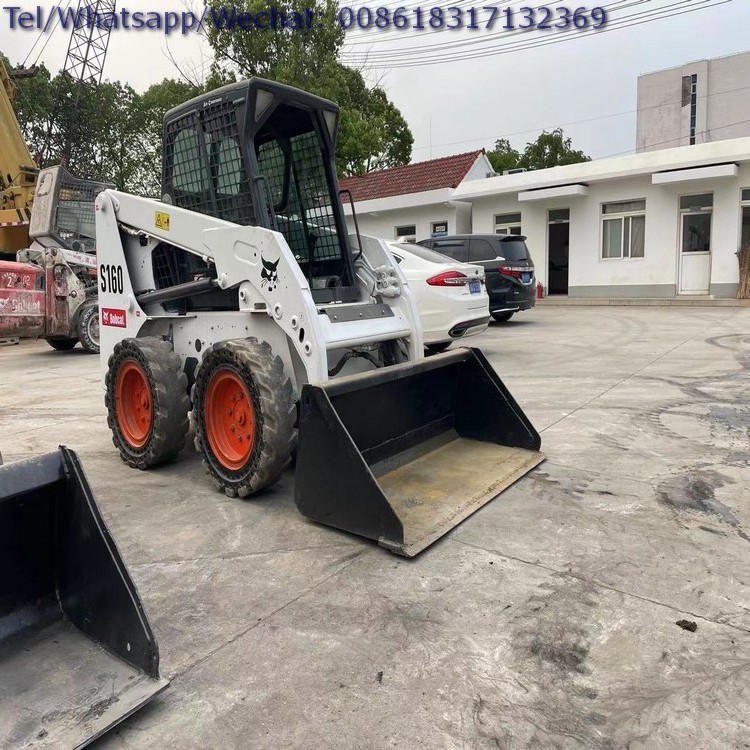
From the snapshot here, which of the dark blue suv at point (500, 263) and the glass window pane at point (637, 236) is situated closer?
the dark blue suv at point (500, 263)

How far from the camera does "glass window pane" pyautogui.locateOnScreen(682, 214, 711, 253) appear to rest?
1881cm

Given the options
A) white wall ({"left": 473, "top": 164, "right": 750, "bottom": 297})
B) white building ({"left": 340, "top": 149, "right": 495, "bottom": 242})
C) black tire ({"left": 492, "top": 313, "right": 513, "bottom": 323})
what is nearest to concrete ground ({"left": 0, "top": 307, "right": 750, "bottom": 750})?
black tire ({"left": 492, "top": 313, "right": 513, "bottom": 323})

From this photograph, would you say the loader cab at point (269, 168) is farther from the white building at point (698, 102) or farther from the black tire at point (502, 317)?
the white building at point (698, 102)

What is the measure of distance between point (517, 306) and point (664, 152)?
9451 millimetres

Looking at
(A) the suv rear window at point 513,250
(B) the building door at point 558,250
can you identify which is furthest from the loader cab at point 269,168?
(B) the building door at point 558,250

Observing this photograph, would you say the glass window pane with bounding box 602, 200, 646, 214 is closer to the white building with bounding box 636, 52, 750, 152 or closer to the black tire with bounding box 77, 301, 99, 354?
the black tire with bounding box 77, 301, 99, 354

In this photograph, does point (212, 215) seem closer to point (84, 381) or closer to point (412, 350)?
point (412, 350)

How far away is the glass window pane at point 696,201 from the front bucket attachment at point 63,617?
20092 millimetres

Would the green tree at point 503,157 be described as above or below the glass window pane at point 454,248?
above

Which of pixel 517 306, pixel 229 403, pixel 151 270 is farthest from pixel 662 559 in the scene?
pixel 517 306

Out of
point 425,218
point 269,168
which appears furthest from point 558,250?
point 269,168

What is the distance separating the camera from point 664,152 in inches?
738

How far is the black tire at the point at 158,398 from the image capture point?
15.2 feet

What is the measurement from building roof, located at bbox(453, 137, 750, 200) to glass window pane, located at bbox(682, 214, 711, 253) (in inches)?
61.4
